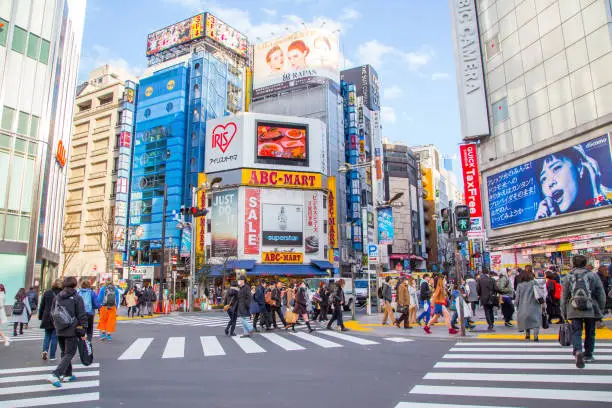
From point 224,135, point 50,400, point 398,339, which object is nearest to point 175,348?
point 50,400

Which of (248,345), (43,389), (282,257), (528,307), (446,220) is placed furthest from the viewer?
(282,257)

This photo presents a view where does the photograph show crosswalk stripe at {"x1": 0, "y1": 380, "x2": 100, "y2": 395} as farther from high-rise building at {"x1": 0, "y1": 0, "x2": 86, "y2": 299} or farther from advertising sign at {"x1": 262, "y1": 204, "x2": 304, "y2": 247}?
advertising sign at {"x1": 262, "y1": 204, "x2": 304, "y2": 247}

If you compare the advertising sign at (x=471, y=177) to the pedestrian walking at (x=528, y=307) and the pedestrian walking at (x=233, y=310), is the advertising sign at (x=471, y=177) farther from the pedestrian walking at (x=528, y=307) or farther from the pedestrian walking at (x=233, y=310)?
the pedestrian walking at (x=233, y=310)

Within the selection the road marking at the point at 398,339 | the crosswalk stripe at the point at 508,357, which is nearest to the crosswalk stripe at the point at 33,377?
the crosswalk stripe at the point at 508,357

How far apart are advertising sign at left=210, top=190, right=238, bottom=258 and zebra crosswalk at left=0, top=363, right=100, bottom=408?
125 feet

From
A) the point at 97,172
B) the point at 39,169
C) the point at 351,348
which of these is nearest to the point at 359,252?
the point at 97,172

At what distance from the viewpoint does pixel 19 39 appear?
86.4 ft

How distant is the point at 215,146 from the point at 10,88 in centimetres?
2603

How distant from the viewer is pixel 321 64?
200 feet

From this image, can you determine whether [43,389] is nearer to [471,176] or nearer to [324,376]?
[324,376]

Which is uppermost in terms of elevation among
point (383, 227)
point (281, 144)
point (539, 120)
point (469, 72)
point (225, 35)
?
point (225, 35)

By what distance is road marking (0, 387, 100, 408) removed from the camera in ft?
18.1

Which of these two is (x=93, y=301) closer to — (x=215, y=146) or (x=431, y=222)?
(x=215, y=146)

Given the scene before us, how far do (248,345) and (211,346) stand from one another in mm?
873
